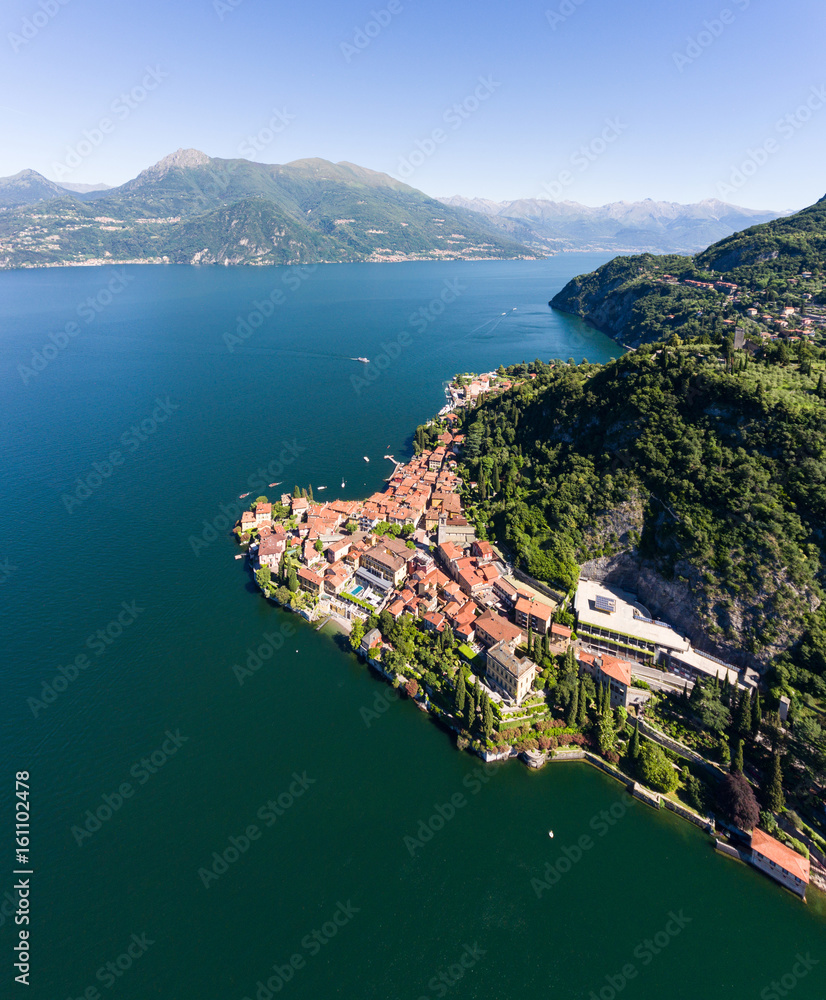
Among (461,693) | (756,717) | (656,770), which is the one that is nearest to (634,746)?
(656,770)

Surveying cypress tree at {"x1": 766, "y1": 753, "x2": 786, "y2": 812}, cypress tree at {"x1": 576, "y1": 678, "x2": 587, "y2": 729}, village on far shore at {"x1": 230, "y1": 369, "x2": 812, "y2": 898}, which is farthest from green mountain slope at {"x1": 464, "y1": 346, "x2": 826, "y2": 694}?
cypress tree at {"x1": 576, "y1": 678, "x2": 587, "y2": 729}

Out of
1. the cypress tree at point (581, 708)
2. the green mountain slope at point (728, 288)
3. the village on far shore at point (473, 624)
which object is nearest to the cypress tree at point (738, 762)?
the village on far shore at point (473, 624)

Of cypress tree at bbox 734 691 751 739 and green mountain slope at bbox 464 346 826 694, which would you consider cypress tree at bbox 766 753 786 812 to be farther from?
green mountain slope at bbox 464 346 826 694

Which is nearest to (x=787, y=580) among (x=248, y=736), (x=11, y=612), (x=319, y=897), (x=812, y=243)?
(x=319, y=897)

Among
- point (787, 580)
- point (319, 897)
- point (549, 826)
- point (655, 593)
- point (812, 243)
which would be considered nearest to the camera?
point (319, 897)

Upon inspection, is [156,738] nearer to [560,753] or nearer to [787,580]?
[560,753]

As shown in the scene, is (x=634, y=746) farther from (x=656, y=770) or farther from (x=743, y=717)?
(x=743, y=717)
